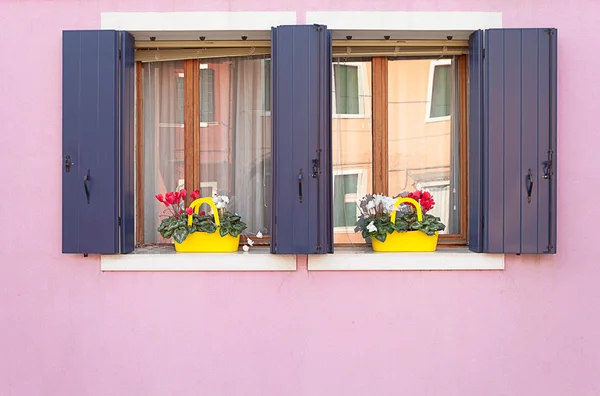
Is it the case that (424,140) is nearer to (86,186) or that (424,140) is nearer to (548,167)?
(548,167)

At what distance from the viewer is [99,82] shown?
17.3 ft

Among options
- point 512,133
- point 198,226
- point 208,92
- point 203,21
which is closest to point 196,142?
point 208,92

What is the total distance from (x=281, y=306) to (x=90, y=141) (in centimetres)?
171

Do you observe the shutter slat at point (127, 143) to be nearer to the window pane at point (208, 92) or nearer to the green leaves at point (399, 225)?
the window pane at point (208, 92)

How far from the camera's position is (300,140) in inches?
207

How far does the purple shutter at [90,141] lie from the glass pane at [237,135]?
29.0 inches

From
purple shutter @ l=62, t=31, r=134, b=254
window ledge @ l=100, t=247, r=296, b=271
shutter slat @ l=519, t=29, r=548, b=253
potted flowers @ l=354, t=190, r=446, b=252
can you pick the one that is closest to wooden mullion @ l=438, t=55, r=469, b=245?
potted flowers @ l=354, t=190, r=446, b=252

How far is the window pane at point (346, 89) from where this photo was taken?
572cm

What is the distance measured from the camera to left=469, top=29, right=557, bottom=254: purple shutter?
208 inches

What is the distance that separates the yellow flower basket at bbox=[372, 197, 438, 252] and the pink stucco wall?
21cm

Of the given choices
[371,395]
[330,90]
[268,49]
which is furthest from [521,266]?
[268,49]

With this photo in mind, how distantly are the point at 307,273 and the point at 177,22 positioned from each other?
6.37ft

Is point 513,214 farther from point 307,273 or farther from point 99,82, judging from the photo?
point 99,82

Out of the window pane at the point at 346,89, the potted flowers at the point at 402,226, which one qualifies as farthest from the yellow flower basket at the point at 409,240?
the window pane at the point at 346,89
